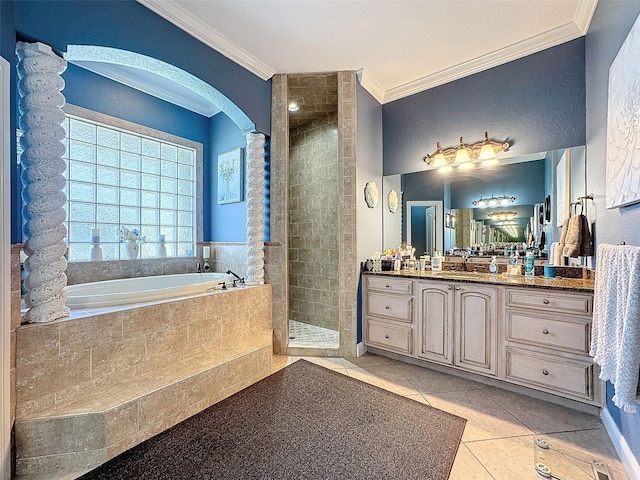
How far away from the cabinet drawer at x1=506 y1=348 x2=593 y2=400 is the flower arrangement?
3.77m

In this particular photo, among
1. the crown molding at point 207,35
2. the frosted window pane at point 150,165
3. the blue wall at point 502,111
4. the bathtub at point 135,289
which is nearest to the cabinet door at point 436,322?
the blue wall at point 502,111

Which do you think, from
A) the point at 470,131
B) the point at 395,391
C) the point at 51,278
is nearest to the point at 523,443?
the point at 395,391

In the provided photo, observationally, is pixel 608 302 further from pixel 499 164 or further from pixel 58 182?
pixel 58 182

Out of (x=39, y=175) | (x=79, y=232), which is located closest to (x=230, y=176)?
(x=79, y=232)

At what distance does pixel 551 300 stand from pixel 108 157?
434 centimetres

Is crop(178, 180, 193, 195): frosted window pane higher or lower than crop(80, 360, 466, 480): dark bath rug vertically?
higher

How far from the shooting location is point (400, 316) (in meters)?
2.73

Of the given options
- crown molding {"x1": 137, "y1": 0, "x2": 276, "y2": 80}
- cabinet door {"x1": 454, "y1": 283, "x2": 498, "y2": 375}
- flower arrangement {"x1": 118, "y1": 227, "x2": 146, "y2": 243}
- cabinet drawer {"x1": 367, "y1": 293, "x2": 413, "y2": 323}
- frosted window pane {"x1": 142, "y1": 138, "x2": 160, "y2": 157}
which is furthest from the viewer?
frosted window pane {"x1": 142, "y1": 138, "x2": 160, "y2": 157}

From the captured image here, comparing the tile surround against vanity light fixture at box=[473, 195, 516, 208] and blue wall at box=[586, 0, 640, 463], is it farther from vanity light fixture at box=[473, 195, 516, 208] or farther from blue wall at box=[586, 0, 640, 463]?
vanity light fixture at box=[473, 195, 516, 208]

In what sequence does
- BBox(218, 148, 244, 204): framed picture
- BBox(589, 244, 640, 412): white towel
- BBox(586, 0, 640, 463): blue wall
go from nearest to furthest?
1. BBox(589, 244, 640, 412): white towel
2. BBox(586, 0, 640, 463): blue wall
3. BBox(218, 148, 244, 204): framed picture

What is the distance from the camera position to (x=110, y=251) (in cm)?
319

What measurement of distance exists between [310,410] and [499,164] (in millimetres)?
2745

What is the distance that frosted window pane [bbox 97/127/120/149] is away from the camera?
310cm

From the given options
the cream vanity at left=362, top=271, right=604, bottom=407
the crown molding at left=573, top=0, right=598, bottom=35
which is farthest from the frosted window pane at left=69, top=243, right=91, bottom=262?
the crown molding at left=573, top=0, right=598, bottom=35
